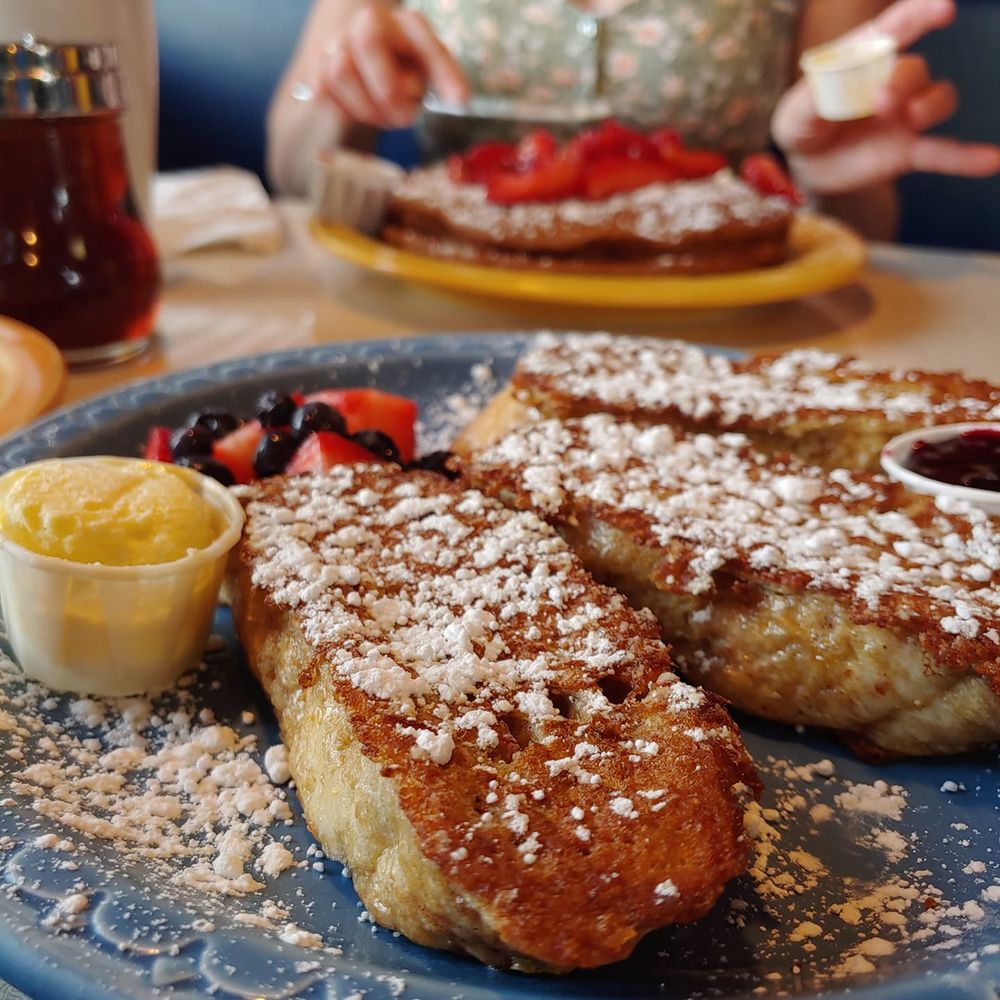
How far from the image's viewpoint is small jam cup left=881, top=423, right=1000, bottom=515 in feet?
4.24

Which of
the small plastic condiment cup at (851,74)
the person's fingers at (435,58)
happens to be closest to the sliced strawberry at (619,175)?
the small plastic condiment cup at (851,74)

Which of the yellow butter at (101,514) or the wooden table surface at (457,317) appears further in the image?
the wooden table surface at (457,317)

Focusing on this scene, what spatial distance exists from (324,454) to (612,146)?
180 centimetres

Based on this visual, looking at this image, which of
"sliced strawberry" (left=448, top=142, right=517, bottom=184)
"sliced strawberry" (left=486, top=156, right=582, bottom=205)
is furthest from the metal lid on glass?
"sliced strawberry" (left=448, top=142, right=517, bottom=184)

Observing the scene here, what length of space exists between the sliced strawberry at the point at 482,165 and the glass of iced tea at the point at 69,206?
3.78 feet

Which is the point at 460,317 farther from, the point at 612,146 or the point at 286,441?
the point at 286,441

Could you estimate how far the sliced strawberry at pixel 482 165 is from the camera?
290 centimetres

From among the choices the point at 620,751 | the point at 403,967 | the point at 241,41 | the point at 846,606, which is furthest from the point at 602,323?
the point at 241,41

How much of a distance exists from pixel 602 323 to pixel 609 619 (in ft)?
4.60

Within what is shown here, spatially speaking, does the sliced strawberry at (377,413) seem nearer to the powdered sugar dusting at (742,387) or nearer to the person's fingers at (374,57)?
the powdered sugar dusting at (742,387)

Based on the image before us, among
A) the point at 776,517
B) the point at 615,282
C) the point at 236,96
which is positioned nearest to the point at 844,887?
the point at 776,517

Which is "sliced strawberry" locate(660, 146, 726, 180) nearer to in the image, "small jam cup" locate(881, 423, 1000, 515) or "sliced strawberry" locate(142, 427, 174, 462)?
"small jam cup" locate(881, 423, 1000, 515)

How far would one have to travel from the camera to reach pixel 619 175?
279 centimetres

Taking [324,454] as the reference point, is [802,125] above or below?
above
